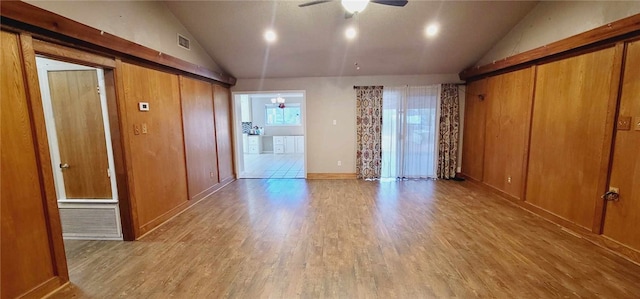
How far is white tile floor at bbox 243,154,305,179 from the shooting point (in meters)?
6.55

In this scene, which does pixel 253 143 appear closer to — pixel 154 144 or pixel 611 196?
pixel 154 144

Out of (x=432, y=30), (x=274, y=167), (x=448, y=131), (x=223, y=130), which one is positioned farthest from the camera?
(x=274, y=167)

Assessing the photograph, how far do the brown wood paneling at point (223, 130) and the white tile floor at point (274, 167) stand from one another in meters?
0.70

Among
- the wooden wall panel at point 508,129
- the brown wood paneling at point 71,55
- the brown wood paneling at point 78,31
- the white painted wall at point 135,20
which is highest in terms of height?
the white painted wall at point 135,20

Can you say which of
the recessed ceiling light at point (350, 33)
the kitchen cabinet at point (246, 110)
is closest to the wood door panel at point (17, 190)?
the recessed ceiling light at point (350, 33)

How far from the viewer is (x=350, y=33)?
4367mm

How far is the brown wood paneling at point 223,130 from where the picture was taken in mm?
5379

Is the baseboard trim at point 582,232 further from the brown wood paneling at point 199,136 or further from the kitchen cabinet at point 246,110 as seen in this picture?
the kitchen cabinet at point 246,110

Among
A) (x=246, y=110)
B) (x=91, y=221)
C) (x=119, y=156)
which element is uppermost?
(x=246, y=110)

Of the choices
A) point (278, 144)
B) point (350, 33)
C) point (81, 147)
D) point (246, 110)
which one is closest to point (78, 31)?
point (81, 147)

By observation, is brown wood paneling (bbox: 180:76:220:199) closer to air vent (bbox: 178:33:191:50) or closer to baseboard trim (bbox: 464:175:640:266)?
air vent (bbox: 178:33:191:50)

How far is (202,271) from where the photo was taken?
8.10 ft

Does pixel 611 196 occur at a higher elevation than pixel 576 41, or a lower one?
lower

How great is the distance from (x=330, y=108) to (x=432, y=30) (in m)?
2.58
